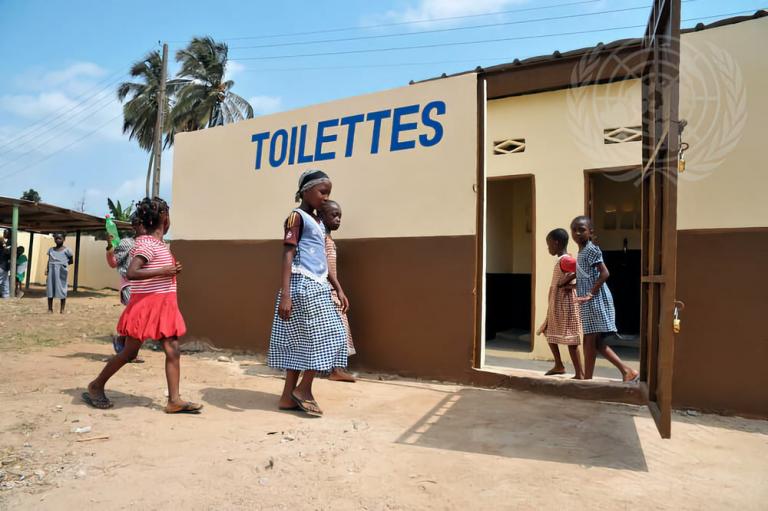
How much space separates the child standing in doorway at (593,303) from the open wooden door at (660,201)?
0.66 metres

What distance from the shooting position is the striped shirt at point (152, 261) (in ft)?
→ 11.9

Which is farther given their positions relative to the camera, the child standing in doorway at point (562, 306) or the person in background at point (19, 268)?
the person in background at point (19, 268)

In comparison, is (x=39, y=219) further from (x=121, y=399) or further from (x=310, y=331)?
(x=310, y=331)

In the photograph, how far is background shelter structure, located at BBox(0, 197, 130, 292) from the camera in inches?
538

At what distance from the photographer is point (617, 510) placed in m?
2.29

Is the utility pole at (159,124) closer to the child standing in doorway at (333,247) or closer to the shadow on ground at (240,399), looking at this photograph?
the child standing in doorway at (333,247)

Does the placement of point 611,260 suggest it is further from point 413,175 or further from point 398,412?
point 398,412

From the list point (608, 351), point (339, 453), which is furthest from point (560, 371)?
point (339, 453)

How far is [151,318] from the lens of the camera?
143 inches

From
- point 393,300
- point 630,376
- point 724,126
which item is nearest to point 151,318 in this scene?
point 393,300

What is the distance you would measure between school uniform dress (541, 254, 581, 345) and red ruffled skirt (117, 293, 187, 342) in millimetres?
3289

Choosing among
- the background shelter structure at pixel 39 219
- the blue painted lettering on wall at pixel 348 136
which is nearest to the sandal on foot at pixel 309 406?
the blue painted lettering on wall at pixel 348 136

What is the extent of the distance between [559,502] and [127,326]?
285 cm

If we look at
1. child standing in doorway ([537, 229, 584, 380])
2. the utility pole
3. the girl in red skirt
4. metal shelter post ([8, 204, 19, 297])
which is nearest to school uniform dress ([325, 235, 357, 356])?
the girl in red skirt
